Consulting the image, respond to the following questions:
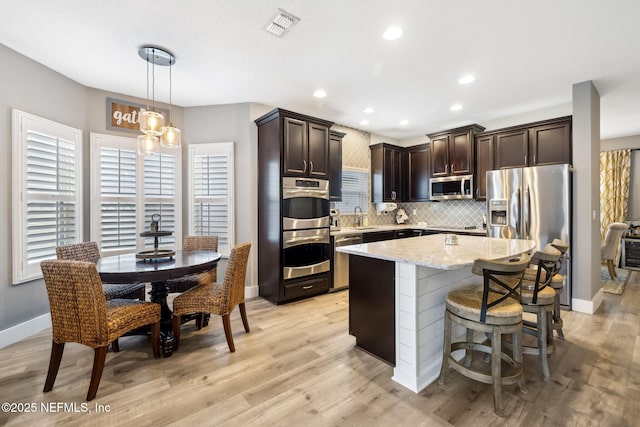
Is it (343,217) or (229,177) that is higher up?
(229,177)

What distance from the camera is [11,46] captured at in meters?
2.79

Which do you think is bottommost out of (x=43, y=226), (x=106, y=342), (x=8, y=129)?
(x=106, y=342)

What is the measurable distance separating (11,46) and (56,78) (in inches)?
20.7

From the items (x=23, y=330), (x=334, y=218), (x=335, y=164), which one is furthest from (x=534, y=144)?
(x=23, y=330)

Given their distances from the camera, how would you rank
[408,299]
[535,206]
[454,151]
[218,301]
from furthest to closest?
1. [454,151]
2. [535,206]
3. [218,301]
4. [408,299]

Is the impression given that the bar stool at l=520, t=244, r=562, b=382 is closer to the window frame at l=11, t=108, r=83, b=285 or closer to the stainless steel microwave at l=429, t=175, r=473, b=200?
the stainless steel microwave at l=429, t=175, r=473, b=200

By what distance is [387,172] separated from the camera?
5.74 m

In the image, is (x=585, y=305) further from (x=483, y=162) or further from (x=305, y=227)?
(x=305, y=227)

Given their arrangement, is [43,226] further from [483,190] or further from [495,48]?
[483,190]

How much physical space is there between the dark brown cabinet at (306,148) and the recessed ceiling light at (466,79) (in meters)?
1.84

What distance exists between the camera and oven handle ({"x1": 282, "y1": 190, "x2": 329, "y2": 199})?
3.90 meters

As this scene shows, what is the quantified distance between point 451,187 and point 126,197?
5.18 meters

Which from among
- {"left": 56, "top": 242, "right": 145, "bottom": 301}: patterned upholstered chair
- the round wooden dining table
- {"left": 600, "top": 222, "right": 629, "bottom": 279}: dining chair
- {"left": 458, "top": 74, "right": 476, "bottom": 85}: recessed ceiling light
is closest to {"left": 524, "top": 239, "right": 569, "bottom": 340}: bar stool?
{"left": 458, "top": 74, "right": 476, "bottom": 85}: recessed ceiling light

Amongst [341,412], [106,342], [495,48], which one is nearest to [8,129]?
[106,342]
